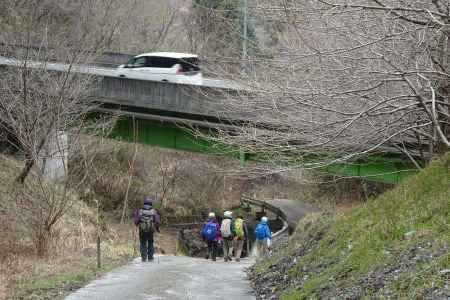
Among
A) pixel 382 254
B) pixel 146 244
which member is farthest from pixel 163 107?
pixel 382 254

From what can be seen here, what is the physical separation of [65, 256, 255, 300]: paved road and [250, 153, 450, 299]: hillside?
24.4 inches

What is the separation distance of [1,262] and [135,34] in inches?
1333

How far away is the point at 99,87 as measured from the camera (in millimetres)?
29266

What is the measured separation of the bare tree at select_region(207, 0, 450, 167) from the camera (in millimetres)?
14617

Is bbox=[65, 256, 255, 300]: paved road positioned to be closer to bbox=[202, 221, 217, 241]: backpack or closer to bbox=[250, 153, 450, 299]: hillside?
bbox=[250, 153, 450, 299]: hillside

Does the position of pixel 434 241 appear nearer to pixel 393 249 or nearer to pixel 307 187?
pixel 393 249

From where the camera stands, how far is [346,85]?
625 inches

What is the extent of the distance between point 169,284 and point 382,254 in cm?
522

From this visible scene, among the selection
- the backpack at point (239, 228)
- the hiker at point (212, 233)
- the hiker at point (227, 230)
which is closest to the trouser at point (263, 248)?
the backpack at point (239, 228)

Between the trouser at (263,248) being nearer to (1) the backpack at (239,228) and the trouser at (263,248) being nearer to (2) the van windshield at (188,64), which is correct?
(1) the backpack at (239,228)

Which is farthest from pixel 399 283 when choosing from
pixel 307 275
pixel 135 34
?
pixel 135 34

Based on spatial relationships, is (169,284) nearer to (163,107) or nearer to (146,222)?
(146,222)

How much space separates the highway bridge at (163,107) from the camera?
24.8 metres

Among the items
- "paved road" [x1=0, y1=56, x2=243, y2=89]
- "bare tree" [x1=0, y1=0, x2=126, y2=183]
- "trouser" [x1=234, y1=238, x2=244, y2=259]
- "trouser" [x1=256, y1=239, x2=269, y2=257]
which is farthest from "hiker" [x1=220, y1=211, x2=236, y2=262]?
"bare tree" [x1=0, y1=0, x2=126, y2=183]
